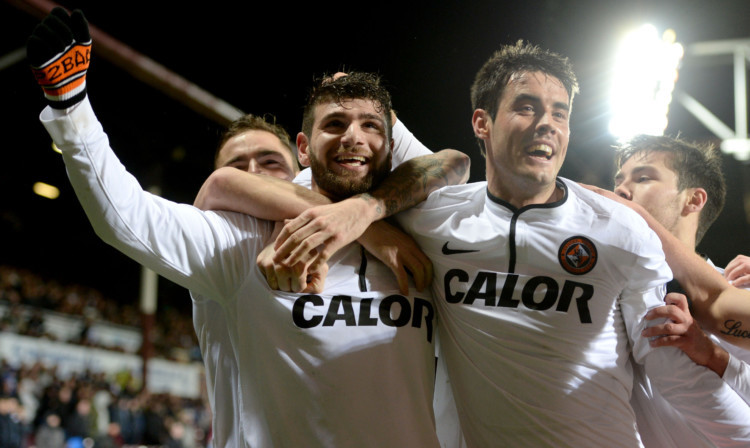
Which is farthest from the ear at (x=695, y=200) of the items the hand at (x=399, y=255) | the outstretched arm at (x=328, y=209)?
the hand at (x=399, y=255)

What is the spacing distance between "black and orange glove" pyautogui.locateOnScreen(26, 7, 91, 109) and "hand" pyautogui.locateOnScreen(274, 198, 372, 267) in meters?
0.78

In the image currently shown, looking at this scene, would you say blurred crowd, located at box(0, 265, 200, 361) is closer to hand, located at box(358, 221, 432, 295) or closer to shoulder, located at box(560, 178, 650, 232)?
hand, located at box(358, 221, 432, 295)

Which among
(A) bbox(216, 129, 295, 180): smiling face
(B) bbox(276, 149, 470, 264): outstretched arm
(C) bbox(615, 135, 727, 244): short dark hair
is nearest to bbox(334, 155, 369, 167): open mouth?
(B) bbox(276, 149, 470, 264): outstretched arm

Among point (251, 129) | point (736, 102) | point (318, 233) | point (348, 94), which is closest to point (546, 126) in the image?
point (348, 94)

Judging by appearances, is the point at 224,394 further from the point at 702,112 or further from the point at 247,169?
the point at 702,112

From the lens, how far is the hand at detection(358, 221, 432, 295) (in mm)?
2424

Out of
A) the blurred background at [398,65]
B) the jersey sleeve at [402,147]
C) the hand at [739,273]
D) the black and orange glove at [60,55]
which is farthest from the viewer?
the blurred background at [398,65]

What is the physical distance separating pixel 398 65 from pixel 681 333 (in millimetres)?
6290

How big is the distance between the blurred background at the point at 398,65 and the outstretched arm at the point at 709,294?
6.02 ft

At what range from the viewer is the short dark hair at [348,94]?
2744 millimetres

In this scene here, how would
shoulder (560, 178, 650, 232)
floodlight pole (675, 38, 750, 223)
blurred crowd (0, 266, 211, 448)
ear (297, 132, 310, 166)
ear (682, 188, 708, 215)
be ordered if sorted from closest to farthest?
shoulder (560, 178, 650, 232) < ear (297, 132, 310, 166) < ear (682, 188, 708, 215) < floodlight pole (675, 38, 750, 223) < blurred crowd (0, 266, 211, 448)

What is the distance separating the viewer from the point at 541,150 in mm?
2406

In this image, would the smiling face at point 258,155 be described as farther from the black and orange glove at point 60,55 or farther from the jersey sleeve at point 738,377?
the jersey sleeve at point 738,377

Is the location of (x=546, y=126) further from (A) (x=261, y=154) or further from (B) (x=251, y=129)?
(B) (x=251, y=129)
